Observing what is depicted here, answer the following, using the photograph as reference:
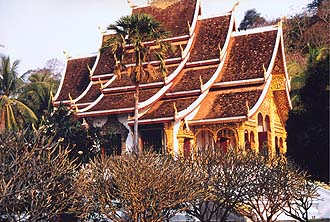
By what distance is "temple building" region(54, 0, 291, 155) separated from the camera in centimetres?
2631

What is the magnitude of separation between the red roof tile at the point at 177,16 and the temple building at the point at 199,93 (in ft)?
0.17

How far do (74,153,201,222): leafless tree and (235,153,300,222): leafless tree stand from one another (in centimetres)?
234

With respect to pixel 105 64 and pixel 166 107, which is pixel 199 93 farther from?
pixel 105 64

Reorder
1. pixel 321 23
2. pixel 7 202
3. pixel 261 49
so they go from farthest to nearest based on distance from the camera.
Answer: pixel 321 23 < pixel 261 49 < pixel 7 202

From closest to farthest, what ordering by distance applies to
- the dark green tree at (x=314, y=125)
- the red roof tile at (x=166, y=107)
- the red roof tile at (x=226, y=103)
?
1. the dark green tree at (x=314, y=125)
2. the red roof tile at (x=166, y=107)
3. the red roof tile at (x=226, y=103)

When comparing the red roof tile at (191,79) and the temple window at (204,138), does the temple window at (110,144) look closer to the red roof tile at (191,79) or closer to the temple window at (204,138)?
the red roof tile at (191,79)

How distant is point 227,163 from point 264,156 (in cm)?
162

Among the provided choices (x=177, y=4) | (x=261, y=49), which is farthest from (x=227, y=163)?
(x=177, y=4)

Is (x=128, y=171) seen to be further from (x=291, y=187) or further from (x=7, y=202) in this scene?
(x=291, y=187)

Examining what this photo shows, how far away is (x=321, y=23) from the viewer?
49.2 m

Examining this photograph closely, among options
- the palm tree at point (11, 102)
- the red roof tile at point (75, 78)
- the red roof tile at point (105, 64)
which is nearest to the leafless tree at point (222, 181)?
the red roof tile at point (105, 64)

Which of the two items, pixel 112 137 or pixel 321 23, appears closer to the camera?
pixel 112 137

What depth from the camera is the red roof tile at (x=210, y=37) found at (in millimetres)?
28708

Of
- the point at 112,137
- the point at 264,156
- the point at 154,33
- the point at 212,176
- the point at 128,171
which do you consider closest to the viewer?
the point at 128,171
